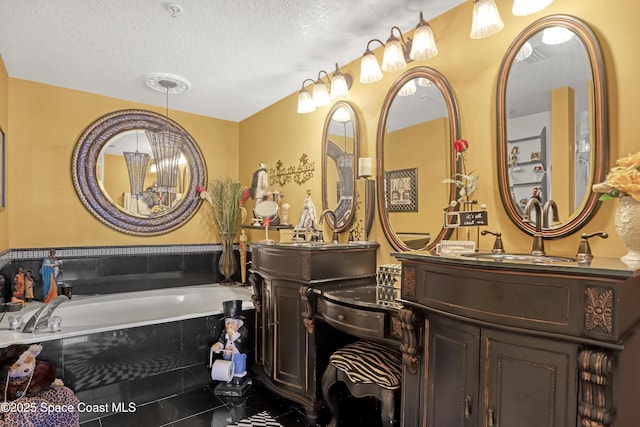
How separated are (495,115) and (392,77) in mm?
857

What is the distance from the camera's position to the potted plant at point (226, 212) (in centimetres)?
432

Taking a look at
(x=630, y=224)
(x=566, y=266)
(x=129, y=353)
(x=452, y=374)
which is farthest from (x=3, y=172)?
(x=630, y=224)

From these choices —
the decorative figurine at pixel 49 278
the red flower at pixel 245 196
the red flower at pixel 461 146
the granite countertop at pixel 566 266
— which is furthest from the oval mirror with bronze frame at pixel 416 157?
the decorative figurine at pixel 49 278

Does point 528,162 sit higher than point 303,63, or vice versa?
point 303,63

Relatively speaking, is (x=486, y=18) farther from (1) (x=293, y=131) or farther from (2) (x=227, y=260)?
(2) (x=227, y=260)

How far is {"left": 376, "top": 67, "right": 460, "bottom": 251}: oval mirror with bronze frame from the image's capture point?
2.11 meters

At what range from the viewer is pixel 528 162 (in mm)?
1712

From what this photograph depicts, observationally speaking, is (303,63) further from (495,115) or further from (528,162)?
(528,162)

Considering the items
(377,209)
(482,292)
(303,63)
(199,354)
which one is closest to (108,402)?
(199,354)

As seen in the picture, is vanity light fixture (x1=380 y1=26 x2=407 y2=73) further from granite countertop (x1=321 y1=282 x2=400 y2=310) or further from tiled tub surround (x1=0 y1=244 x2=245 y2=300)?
tiled tub surround (x1=0 y1=244 x2=245 y2=300)

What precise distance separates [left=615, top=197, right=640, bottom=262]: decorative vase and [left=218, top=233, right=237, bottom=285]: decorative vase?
3.80 meters

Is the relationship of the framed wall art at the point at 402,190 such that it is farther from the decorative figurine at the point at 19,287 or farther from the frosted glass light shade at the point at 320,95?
the decorative figurine at the point at 19,287

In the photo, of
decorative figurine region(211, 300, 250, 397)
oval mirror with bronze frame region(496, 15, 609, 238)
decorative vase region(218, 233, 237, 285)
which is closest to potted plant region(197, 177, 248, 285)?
decorative vase region(218, 233, 237, 285)

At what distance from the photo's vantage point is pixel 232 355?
2.80 m
